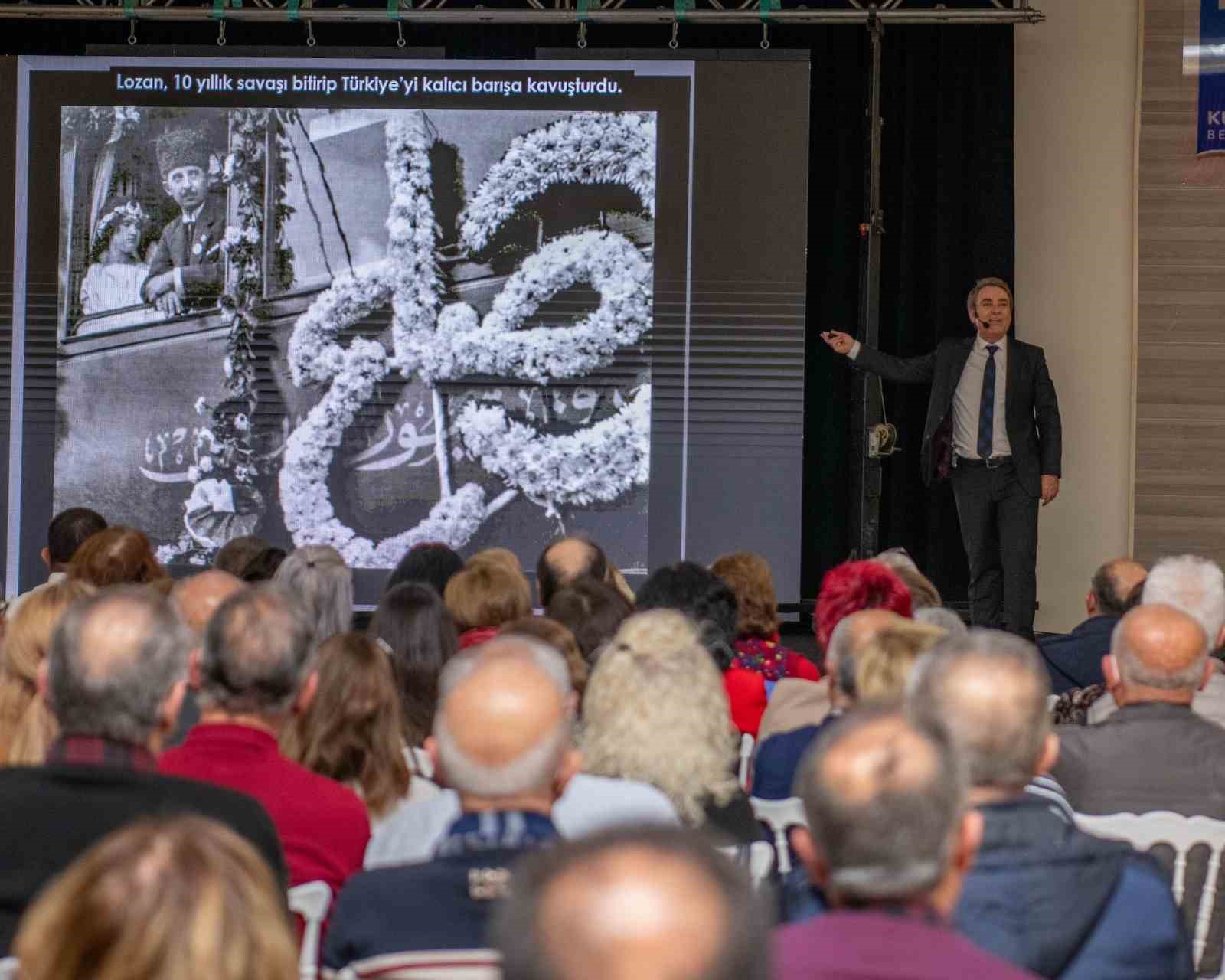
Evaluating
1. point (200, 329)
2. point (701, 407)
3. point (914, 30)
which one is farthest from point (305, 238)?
point (914, 30)

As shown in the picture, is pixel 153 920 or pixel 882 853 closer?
pixel 153 920

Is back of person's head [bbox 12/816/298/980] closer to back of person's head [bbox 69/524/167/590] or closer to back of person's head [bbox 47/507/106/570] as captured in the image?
back of person's head [bbox 69/524/167/590]

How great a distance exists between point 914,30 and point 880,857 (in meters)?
6.72

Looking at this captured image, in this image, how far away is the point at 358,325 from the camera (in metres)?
6.88

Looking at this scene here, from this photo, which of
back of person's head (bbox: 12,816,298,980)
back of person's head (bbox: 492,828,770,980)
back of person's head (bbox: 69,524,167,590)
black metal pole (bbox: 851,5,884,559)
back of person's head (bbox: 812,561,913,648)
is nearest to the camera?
back of person's head (bbox: 492,828,770,980)

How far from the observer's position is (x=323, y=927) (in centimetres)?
216

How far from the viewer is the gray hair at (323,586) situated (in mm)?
4078

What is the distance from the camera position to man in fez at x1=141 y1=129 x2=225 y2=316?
271 inches

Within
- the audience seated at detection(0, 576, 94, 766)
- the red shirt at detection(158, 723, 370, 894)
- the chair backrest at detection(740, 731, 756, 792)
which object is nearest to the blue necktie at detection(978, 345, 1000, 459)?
the chair backrest at detection(740, 731, 756, 792)

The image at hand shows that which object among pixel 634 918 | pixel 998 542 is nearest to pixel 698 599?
pixel 634 918

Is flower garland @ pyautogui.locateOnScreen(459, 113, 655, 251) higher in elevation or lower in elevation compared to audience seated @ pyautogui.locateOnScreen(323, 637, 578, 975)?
higher

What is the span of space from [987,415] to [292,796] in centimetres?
476

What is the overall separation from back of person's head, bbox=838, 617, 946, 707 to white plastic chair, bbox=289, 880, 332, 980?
2.86 feet

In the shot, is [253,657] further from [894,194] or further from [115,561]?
[894,194]
